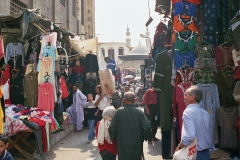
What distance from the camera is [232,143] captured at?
6.28m

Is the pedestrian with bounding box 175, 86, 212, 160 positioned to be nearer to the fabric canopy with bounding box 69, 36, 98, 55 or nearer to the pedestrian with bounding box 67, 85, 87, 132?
the pedestrian with bounding box 67, 85, 87, 132

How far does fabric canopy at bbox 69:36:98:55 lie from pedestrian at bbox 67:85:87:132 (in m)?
2.04

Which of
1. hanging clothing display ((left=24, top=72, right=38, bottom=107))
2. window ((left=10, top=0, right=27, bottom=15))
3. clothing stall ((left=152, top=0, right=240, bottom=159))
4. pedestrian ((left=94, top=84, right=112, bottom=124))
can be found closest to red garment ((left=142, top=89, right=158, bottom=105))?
pedestrian ((left=94, top=84, right=112, bottom=124))

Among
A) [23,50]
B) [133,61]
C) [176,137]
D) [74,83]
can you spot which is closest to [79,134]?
[74,83]

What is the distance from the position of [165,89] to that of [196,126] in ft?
9.14

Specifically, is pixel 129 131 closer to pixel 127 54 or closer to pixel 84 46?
pixel 84 46

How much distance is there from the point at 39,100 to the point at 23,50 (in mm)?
1648

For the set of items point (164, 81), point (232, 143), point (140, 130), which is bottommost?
point (232, 143)

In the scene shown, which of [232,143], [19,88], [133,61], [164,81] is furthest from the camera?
[133,61]

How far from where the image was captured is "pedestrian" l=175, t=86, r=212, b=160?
3850 mm

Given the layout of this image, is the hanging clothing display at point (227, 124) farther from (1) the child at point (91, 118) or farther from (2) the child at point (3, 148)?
(2) the child at point (3, 148)

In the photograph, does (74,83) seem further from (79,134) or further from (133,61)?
(133,61)

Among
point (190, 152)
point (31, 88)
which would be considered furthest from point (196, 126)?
point (31, 88)

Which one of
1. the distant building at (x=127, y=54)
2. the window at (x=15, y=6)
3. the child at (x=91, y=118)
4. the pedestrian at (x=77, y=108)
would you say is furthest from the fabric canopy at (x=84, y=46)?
the distant building at (x=127, y=54)
